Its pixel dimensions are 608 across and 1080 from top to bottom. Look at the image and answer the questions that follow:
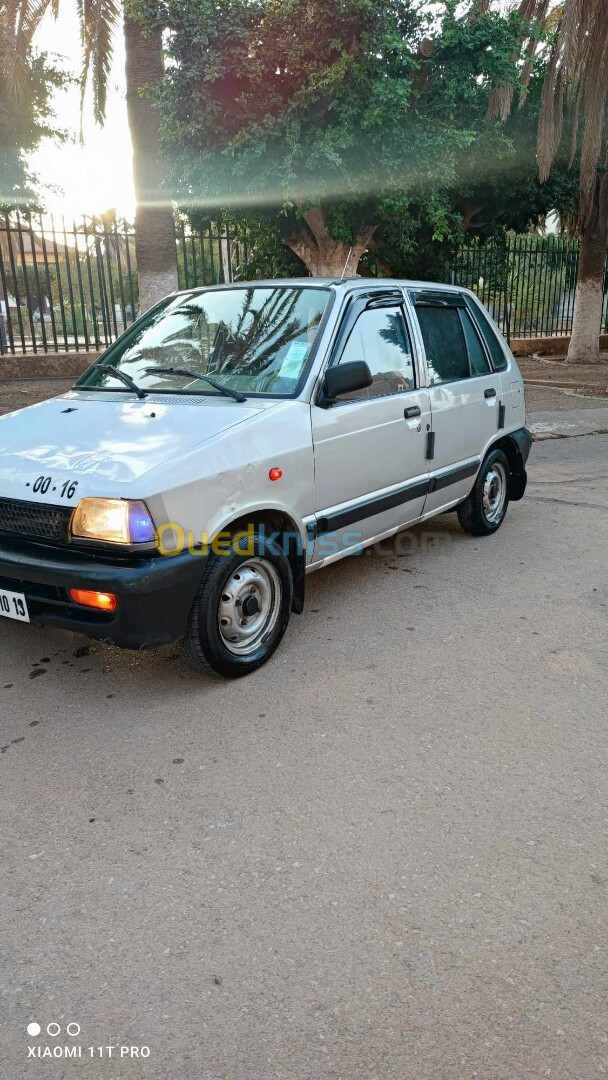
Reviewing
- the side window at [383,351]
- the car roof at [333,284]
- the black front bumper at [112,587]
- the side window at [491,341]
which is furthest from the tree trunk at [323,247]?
the black front bumper at [112,587]

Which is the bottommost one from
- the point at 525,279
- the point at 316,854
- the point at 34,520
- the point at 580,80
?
the point at 316,854

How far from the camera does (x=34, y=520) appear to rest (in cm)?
343

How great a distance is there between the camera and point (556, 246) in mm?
19609

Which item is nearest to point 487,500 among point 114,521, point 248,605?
point 248,605

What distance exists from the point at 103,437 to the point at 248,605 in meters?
1.00

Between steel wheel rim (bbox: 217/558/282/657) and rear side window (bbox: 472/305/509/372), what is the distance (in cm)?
292

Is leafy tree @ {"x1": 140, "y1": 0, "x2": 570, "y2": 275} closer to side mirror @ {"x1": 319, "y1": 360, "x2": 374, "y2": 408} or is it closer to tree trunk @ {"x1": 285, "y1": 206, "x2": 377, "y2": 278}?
tree trunk @ {"x1": 285, "y1": 206, "x2": 377, "y2": 278}

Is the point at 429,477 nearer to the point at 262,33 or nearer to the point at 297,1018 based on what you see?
the point at 297,1018

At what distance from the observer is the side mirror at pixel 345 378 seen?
3953 millimetres

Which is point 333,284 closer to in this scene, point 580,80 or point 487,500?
point 487,500

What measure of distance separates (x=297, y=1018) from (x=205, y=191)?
9.44 meters

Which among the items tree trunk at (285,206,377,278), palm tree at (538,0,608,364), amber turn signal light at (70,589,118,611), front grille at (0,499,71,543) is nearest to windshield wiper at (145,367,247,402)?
front grille at (0,499,71,543)

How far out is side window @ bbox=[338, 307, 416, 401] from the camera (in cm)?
439

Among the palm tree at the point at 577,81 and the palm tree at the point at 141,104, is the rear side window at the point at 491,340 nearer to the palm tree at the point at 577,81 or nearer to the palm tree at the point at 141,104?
the palm tree at the point at 141,104
